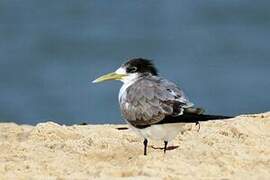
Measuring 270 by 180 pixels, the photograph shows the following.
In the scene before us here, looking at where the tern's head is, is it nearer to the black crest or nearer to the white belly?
the black crest

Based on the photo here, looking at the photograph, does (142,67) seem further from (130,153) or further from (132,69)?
(130,153)

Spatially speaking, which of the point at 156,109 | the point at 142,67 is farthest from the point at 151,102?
the point at 142,67

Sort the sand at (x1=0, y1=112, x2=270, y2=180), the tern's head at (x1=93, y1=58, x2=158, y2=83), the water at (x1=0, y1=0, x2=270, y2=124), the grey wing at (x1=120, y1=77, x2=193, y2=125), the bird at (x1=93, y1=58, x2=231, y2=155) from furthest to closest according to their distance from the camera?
the water at (x1=0, y1=0, x2=270, y2=124) < the tern's head at (x1=93, y1=58, x2=158, y2=83) < the grey wing at (x1=120, y1=77, x2=193, y2=125) < the bird at (x1=93, y1=58, x2=231, y2=155) < the sand at (x1=0, y1=112, x2=270, y2=180)

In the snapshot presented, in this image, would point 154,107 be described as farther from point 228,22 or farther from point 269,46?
point 228,22

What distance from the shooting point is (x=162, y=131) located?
940 cm

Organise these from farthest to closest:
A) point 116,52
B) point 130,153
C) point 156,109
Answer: point 116,52 → point 130,153 → point 156,109

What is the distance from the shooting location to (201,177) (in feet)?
28.2

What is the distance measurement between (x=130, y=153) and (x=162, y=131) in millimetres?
564

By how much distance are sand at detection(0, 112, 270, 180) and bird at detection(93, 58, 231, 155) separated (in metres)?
0.23

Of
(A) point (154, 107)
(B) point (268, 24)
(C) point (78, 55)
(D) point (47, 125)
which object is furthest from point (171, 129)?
(B) point (268, 24)

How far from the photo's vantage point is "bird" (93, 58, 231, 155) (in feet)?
30.1

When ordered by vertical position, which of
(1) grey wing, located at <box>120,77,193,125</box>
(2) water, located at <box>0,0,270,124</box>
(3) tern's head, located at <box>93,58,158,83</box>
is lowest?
(1) grey wing, located at <box>120,77,193,125</box>

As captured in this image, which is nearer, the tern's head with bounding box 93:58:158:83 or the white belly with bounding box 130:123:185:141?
the white belly with bounding box 130:123:185:141

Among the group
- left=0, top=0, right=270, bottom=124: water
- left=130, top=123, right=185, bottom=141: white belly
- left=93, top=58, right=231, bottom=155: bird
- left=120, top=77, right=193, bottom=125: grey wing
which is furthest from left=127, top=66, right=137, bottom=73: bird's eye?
left=0, top=0, right=270, bottom=124: water
